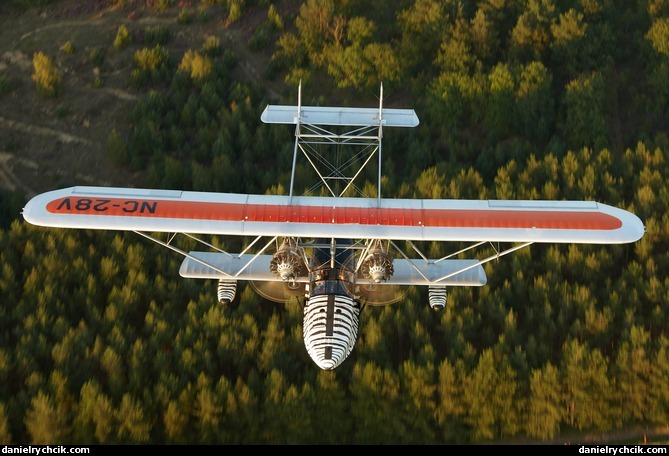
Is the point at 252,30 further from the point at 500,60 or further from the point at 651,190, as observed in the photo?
the point at 651,190

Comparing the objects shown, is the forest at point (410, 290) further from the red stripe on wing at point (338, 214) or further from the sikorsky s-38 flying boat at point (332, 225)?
the red stripe on wing at point (338, 214)

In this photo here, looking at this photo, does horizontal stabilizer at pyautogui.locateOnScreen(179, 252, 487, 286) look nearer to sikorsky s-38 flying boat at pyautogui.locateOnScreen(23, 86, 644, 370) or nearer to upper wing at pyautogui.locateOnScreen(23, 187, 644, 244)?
sikorsky s-38 flying boat at pyautogui.locateOnScreen(23, 86, 644, 370)

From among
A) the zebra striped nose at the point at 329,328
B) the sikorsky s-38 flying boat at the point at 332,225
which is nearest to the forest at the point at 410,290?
the zebra striped nose at the point at 329,328

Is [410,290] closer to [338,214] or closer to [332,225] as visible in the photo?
[338,214]

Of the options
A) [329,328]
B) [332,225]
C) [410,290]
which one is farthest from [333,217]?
[410,290]

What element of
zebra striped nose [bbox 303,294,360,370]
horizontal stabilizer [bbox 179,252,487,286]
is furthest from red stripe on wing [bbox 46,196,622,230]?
horizontal stabilizer [bbox 179,252,487,286]

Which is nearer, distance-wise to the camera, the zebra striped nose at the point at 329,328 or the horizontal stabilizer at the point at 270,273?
the zebra striped nose at the point at 329,328
